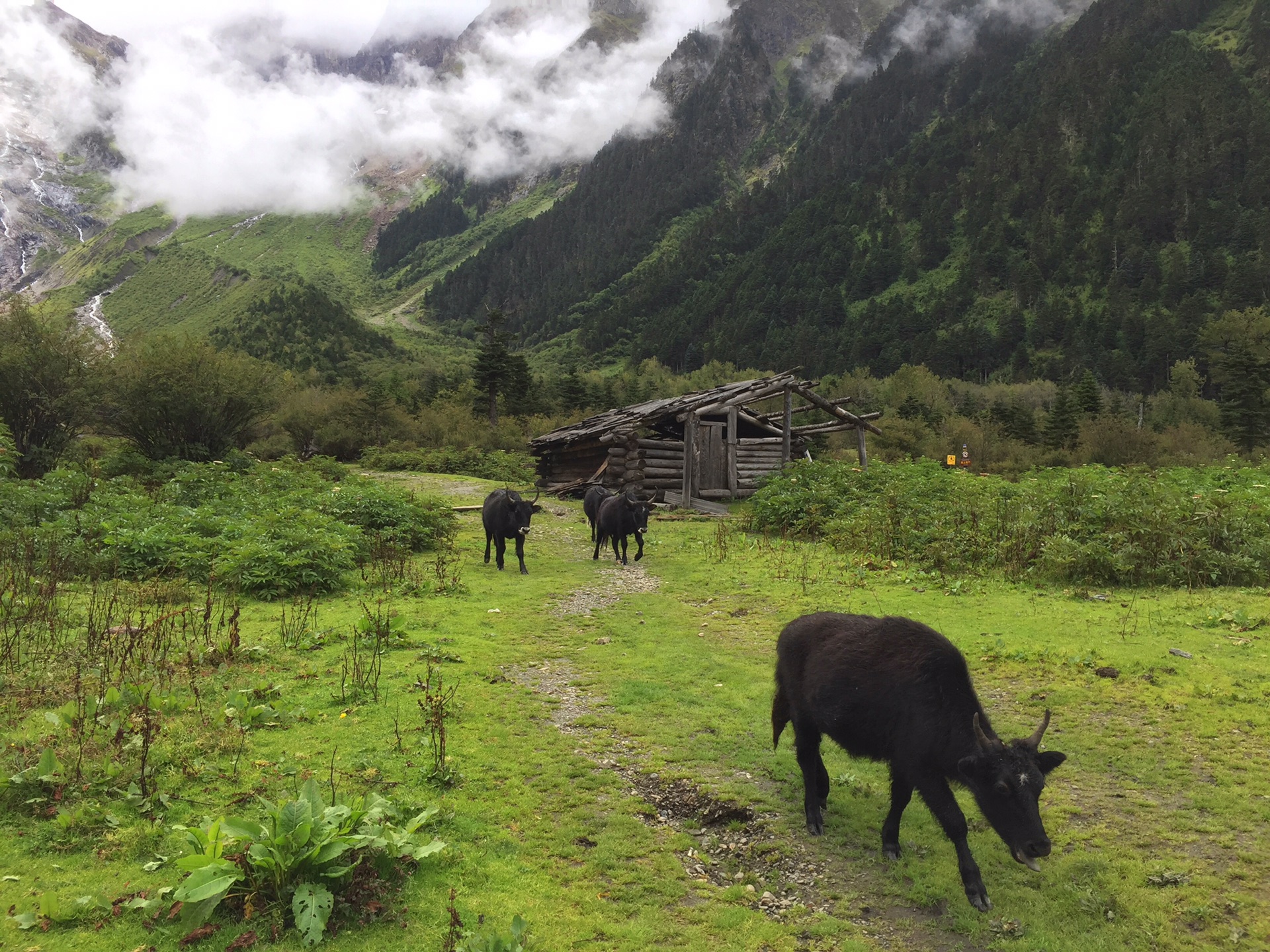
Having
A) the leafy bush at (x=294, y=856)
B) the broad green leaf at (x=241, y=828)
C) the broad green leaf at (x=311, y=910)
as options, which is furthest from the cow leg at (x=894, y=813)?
the broad green leaf at (x=241, y=828)

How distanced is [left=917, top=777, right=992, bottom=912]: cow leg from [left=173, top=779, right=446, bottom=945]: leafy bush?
124 inches

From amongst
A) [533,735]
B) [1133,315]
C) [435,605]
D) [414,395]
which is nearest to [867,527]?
[435,605]

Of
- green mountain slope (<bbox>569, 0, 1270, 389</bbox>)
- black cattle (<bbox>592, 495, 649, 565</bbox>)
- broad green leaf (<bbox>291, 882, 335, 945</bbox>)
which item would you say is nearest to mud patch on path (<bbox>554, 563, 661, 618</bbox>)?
black cattle (<bbox>592, 495, 649, 565</bbox>)

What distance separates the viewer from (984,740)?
4.21 m

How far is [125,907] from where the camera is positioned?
11.6 ft

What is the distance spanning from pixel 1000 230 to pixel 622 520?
373ft

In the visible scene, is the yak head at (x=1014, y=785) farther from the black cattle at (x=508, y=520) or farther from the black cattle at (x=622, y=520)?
the black cattle at (x=622, y=520)

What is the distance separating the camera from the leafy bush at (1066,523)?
472 inches

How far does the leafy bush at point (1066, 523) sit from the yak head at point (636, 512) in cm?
474

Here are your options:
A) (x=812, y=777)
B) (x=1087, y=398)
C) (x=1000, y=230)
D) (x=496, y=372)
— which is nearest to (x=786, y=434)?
(x=812, y=777)

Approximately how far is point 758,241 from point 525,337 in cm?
5537

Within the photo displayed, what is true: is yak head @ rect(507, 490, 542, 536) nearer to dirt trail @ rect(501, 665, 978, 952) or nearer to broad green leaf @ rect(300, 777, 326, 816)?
dirt trail @ rect(501, 665, 978, 952)

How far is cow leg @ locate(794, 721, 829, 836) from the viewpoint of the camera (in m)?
5.12

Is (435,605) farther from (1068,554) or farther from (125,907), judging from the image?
(1068,554)
